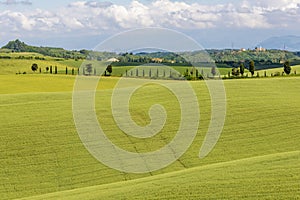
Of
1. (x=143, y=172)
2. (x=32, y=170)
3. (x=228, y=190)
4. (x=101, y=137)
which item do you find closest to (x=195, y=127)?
(x=101, y=137)

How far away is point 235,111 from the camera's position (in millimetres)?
36781

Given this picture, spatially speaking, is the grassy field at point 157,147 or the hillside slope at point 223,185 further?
the grassy field at point 157,147

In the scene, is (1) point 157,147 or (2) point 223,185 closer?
(2) point 223,185

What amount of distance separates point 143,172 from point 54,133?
27.0ft

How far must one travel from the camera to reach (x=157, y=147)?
28.5 meters

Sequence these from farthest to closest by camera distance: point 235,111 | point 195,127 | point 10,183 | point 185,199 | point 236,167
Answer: point 235,111, point 195,127, point 10,183, point 236,167, point 185,199

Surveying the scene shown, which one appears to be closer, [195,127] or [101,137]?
[101,137]

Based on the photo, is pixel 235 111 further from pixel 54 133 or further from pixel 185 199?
pixel 185 199

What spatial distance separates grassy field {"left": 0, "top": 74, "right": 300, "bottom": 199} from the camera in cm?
1691

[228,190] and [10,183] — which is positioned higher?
[228,190]

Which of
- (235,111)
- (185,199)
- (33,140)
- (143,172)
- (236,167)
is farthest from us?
(235,111)

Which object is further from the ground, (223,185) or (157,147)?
(223,185)

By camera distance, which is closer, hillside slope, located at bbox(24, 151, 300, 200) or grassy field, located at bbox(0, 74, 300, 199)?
hillside slope, located at bbox(24, 151, 300, 200)

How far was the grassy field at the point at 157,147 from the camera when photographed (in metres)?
16.9
